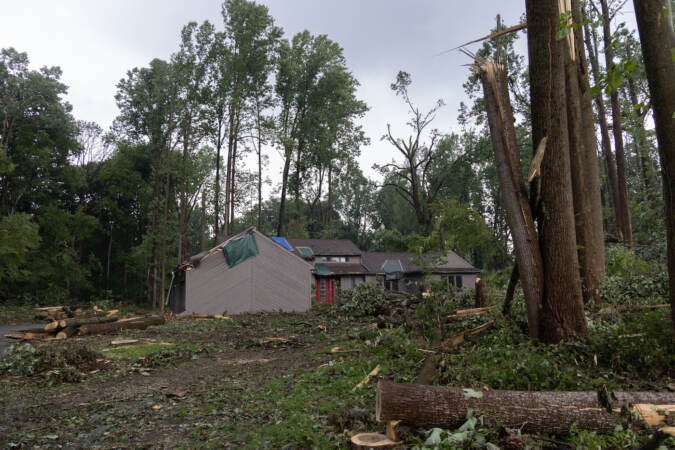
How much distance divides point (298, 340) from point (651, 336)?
7727mm

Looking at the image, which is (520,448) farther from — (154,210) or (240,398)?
(154,210)

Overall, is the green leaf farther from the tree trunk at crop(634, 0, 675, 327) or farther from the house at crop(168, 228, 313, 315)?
the house at crop(168, 228, 313, 315)

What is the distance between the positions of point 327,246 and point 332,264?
82.1 inches

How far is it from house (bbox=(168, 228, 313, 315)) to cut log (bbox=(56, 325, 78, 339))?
6.07 meters

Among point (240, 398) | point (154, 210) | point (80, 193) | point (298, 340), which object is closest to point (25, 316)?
point (154, 210)

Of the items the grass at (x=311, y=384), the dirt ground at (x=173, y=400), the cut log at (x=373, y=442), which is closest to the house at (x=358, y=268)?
the dirt ground at (x=173, y=400)

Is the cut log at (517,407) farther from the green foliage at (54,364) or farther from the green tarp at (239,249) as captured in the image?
the green tarp at (239,249)

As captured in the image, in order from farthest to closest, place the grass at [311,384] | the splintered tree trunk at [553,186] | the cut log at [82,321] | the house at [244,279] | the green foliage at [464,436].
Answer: the house at [244,279], the cut log at [82,321], the splintered tree trunk at [553,186], the grass at [311,384], the green foliage at [464,436]

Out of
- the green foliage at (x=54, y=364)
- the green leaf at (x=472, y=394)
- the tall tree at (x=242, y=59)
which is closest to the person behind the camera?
the green leaf at (x=472, y=394)

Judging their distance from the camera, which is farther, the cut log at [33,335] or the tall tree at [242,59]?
the tall tree at [242,59]

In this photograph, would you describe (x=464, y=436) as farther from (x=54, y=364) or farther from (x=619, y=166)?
(x=619, y=166)

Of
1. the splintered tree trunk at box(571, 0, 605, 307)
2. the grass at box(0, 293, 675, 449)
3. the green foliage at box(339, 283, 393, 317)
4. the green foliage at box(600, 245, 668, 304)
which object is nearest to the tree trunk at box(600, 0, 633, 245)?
the green foliage at box(600, 245, 668, 304)

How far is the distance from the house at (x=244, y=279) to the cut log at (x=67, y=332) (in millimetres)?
6072

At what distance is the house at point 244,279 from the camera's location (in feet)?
65.4
